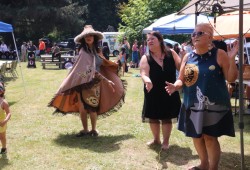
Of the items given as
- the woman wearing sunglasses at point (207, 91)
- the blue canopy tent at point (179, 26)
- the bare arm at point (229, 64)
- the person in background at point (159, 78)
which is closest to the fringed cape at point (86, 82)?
the person in background at point (159, 78)

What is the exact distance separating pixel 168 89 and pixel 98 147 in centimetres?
196

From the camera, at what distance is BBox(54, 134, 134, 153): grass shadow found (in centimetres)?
531

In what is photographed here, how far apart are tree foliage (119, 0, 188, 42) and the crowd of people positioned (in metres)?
17.4

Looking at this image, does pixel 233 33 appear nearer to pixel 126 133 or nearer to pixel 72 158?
pixel 126 133

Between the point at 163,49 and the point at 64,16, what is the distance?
3053 centimetres

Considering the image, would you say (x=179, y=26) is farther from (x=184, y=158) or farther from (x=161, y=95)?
(x=184, y=158)

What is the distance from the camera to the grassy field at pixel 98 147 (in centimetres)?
458

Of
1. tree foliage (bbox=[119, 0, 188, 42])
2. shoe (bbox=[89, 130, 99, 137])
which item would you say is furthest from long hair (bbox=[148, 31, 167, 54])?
tree foliage (bbox=[119, 0, 188, 42])

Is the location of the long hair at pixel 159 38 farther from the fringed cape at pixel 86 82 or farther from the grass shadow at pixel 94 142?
the grass shadow at pixel 94 142

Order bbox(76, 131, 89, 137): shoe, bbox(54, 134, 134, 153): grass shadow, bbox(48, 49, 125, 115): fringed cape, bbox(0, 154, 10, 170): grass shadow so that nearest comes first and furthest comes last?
bbox(0, 154, 10, 170): grass shadow → bbox(54, 134, 134, 153): grass shadow → bbox(48, 49, 125, 115): fringed cape → bbox(76, 131, 89, 137): shoe

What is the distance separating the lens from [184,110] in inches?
152

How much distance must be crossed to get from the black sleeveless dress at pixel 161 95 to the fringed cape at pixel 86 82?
0.95 meters

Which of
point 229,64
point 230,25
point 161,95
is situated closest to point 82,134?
point 161,95

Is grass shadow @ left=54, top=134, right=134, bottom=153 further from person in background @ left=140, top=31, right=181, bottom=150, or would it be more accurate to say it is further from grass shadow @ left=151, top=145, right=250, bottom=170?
person in background @ left=140, top=31, right=181, bottom=150
